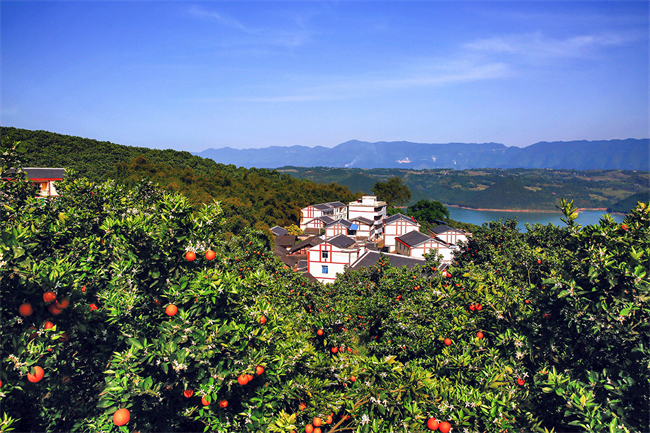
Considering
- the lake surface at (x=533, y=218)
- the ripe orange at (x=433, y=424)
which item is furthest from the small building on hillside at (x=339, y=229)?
the lake surface at (x=533, y=218)

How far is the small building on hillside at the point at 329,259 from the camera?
30.3m

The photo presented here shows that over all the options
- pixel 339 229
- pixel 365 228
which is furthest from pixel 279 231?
pixel 365 228

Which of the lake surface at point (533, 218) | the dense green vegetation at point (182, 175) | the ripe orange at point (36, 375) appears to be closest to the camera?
the ripe orange at point (36, 375)

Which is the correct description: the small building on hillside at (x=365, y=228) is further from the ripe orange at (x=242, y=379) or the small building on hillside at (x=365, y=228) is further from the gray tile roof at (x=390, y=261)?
the ripe orange at (x=242, y=379)

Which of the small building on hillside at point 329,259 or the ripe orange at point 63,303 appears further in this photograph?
the small building on hillside at point 329,259

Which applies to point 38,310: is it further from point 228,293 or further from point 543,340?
point 543,340

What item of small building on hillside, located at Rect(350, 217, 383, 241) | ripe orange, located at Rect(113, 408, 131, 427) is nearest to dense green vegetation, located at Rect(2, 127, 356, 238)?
small building on hillside, located at Rect(350, 217, 383, 241)

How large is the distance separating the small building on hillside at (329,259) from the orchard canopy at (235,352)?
2467 cm

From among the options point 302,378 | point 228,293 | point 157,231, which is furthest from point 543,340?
point 157,231

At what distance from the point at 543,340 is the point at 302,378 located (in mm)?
3571

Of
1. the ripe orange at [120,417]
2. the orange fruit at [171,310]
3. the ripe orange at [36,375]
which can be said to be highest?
the orange fruit at [171,310]

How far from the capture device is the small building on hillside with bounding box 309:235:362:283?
30266 mm

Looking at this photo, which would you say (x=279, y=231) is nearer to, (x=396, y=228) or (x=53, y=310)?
(x=396, y=228)

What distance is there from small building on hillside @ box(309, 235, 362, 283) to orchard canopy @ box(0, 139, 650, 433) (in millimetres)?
24666
